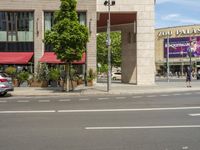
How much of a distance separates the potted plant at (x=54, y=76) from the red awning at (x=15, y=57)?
12.3 ft

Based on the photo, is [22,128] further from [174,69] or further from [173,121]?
[174,69]

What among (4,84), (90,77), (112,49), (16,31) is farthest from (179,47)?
(4,84)

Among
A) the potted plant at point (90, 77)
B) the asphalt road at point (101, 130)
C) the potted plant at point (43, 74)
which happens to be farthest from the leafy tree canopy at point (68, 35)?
the asphalt road at point (101, 130)

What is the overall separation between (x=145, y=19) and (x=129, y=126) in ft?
104

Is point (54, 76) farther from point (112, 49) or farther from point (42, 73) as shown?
point (112, 49)

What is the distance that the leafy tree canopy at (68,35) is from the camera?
30203 millimetres

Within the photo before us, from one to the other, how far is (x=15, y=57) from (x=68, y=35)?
493 inches

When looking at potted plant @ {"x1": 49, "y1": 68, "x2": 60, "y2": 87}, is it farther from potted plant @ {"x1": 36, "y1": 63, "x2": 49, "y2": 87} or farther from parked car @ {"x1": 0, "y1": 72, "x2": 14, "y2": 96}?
parked car @ {"x1": 0, "y1": 72, "x2": 14, "y2": 96}

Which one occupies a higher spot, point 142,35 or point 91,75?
point 142,35

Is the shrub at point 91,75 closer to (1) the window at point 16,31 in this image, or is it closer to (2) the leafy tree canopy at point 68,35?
(1) the window at point 16,31

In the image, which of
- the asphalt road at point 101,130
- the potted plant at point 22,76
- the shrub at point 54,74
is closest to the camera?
the asphalt road at point 101,130

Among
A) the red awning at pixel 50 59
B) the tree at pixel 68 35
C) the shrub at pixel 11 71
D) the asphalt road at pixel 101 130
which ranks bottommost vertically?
the asphalt road at pixel 101 130

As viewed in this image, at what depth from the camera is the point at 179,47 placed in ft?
344

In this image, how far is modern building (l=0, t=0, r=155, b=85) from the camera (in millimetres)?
41656
